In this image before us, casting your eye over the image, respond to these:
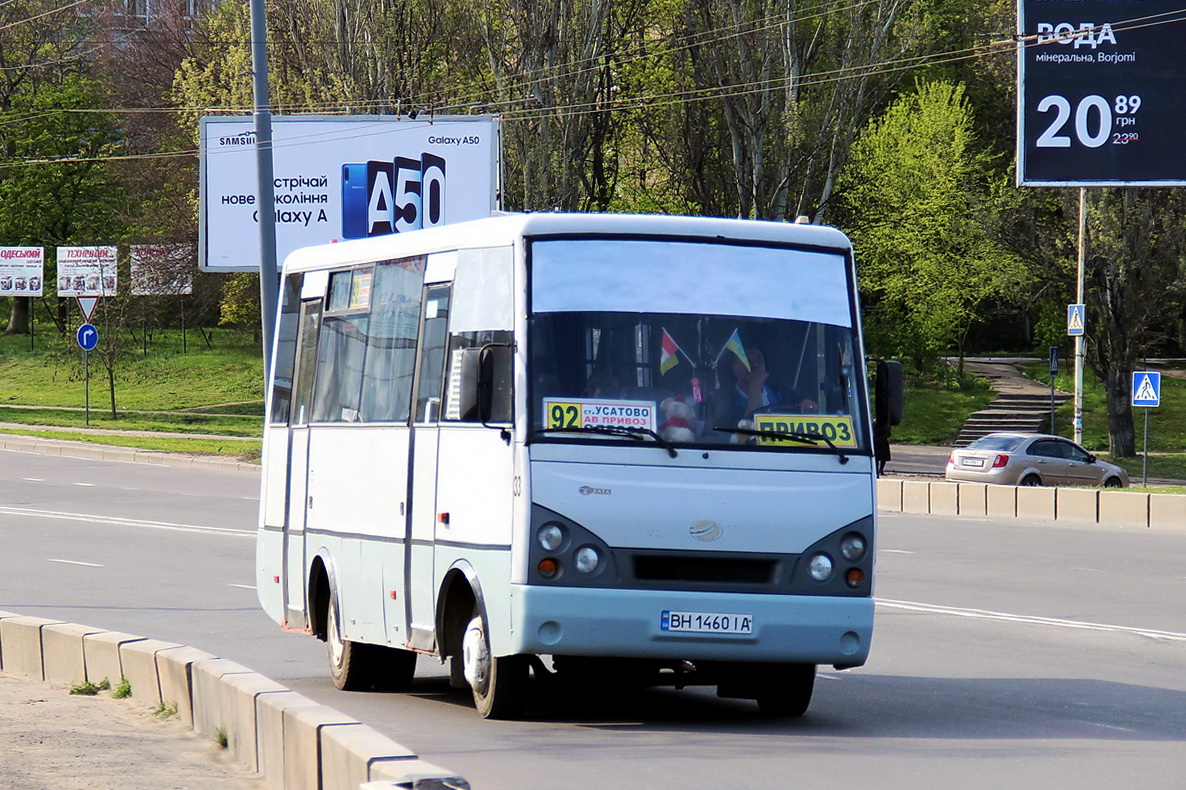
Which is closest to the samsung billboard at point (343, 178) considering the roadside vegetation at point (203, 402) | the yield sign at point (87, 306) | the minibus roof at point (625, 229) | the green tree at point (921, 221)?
the roadside vegetation at point (203, 402)

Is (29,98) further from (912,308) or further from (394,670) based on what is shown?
(394,670)

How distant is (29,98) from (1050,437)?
154 feet

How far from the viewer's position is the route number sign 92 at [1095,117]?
2848 centimetres

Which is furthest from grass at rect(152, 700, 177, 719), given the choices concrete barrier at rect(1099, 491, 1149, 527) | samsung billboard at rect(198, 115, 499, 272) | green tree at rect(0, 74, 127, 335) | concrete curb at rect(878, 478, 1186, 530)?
green tree at rect(0, 74, 127, 335)

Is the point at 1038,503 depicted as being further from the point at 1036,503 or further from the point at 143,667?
the point at 143,667

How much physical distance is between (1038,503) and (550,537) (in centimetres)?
1848

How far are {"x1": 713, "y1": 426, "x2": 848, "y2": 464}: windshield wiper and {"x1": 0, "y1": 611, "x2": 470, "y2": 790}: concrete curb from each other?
2.52 metres

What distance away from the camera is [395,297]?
9945 mm

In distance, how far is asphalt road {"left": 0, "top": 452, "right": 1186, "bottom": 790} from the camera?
748 cm

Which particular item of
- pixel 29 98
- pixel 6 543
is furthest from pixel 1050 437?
pixel 29 98

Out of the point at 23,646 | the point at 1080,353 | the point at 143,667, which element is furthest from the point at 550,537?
the point at 1080,353

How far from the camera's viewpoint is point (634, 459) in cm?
834

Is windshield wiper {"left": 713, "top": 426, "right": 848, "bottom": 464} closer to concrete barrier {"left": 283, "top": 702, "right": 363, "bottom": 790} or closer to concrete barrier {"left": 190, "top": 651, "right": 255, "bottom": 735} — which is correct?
concrete barrier {"left": 190, "top": 651, "right": 255, "bottom": 735}

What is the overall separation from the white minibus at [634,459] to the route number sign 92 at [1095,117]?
20843 millimetres
